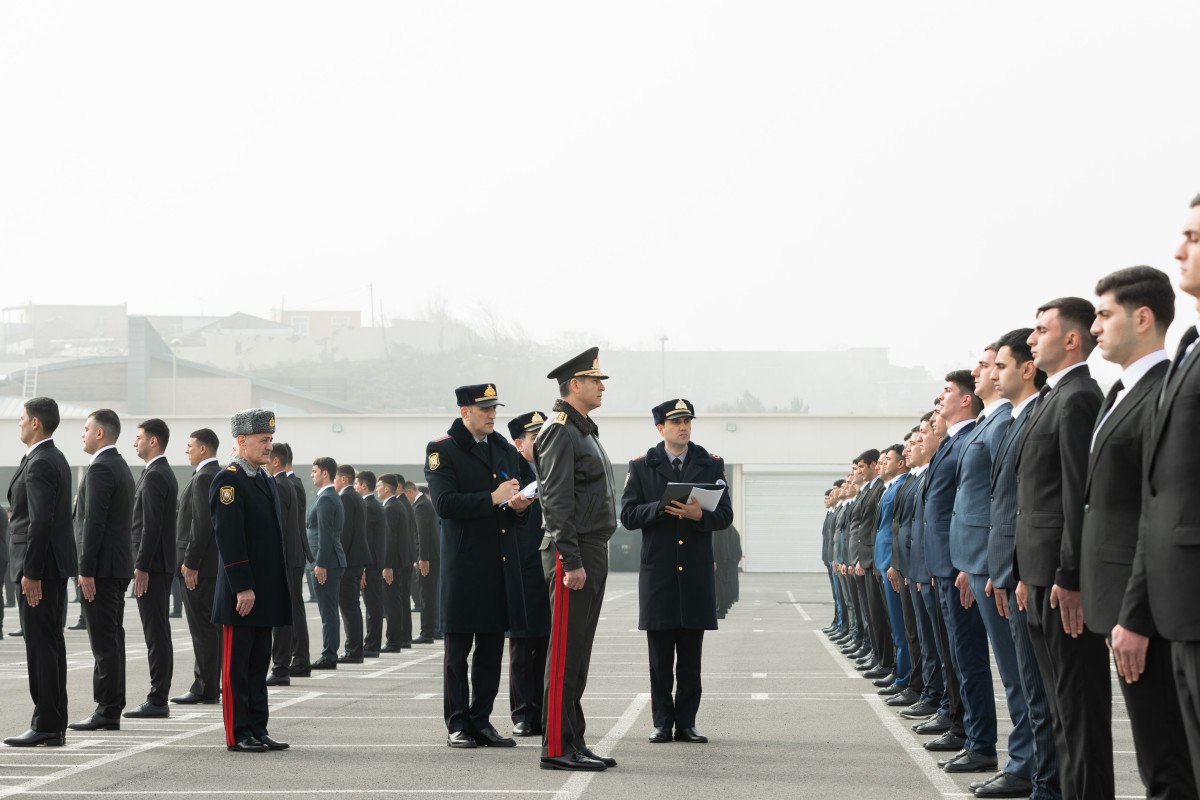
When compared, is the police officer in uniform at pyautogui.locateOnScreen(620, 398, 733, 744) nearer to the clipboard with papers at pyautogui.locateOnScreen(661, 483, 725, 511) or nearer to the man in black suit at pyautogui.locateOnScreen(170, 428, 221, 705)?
the clipboard with papers at pyautogui.locateOnScreen(661, 483, 725, 511)

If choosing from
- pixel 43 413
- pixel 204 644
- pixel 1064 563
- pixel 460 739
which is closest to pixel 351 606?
pixel 204 644

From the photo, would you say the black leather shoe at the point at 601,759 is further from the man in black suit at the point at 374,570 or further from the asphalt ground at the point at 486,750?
the man in black suit at the point at 374,570

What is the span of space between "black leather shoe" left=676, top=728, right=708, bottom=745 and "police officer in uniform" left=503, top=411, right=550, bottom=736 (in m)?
0.94

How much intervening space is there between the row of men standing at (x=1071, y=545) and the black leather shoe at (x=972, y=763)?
0.04ft

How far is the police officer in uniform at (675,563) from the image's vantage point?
31.1 feet

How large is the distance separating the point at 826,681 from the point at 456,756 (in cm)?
606

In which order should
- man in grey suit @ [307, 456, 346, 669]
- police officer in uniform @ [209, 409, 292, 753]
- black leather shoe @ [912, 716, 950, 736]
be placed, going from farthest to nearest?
man in grey suit @ [307, 456, 346, 669] → black leather shoe @ [912, 716, 950, 736] → police officer in uniform @ [209, 409, 292, 753]

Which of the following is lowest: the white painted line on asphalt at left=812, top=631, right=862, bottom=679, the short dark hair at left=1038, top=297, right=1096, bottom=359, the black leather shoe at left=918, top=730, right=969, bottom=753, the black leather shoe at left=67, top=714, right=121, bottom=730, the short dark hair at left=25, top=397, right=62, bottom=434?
the white painted line on asphalt at left=812, top=631, right=862, bottom=679

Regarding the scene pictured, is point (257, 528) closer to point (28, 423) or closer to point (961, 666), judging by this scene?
point (28, 423)

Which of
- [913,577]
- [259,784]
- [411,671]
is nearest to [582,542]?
[259,784]

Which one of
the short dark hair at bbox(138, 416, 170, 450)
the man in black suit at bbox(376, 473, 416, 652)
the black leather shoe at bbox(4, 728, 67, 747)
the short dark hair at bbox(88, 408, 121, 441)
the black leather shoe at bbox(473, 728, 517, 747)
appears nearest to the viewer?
the black leather shoe at bbox(4, 728, 67, 747)

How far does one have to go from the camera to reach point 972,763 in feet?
26.8

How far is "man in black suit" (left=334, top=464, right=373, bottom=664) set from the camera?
16688mm

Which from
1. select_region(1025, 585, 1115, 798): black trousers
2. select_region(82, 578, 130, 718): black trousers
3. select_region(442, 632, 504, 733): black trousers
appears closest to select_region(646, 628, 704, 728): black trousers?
select_region(442, 632, 504, 733): black trousers
